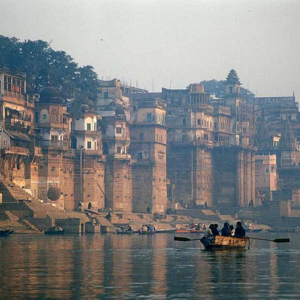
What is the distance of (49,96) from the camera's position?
368 ft

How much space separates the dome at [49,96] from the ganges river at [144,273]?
137 ft

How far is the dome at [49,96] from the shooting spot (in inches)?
4405

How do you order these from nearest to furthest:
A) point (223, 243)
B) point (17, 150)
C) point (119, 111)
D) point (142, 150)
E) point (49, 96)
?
1. point (223, 243)
2. point (17, 150)
3. point (49, 96)
4. point (119, 111)
5. point (142, 150)

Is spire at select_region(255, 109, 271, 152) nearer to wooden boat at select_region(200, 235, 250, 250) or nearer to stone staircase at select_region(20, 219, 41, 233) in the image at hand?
stone staircase at select_region(20, 219, 41, 233)

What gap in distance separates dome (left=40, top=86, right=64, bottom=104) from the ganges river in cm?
4162

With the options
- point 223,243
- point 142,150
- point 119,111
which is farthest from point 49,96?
point 223,243

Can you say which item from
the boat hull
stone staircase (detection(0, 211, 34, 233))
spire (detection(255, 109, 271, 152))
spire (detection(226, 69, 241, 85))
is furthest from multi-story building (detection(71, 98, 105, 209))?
the boat hull

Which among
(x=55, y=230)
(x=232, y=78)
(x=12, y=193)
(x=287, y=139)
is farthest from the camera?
(x=287, y=139)

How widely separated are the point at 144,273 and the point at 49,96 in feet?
211

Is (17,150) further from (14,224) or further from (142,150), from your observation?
(142,150)

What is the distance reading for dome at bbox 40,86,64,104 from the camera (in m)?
112

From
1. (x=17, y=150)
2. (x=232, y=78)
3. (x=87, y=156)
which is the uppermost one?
(x=232, y=78)

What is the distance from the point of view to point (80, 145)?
117688 mm

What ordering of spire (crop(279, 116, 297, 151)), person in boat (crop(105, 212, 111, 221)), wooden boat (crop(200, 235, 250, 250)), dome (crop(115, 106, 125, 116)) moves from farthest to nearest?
1. spire (crop(279, 116, 297, 151))
2. dome (crop(115, 106, 125, 116))
3. person in boat (crop(105, 212, 111, 221))
4. wooden boat (crop(200, 235, 250, 250))
